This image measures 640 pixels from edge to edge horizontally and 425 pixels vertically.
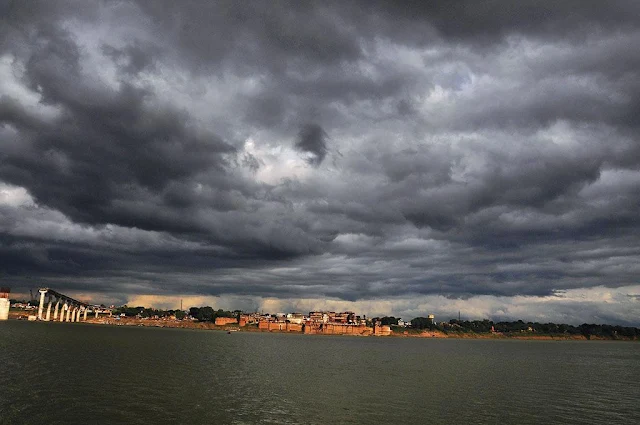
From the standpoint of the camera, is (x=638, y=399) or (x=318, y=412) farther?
(x=638, y=399)

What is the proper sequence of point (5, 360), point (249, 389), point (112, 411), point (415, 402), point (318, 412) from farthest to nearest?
point (5, 360), point (249, 389), point (415, 402), point (318, 412), point (112, 411)

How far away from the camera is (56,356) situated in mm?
94750

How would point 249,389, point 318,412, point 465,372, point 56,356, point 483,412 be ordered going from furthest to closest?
point 465,372
point 56,356
point 249,389
point 483,412
point 318,412

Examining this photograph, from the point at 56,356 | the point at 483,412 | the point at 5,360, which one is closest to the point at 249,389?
the point at 483,412

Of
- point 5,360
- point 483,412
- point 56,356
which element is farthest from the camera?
point 56,356

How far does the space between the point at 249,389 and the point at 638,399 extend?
176 feet

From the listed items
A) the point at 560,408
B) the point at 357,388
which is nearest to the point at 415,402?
the point at 357,388

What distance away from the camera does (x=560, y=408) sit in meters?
60.2

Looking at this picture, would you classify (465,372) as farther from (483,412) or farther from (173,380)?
(173,380)

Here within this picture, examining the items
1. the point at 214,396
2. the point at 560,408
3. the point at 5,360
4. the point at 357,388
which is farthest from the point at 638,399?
the point at 5,360

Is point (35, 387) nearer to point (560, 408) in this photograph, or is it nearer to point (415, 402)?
point (415, 402)

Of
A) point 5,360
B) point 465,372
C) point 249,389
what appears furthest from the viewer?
point 465,372

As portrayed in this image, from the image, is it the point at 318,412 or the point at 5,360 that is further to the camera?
the point at 5,360

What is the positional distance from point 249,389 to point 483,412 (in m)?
28.5
